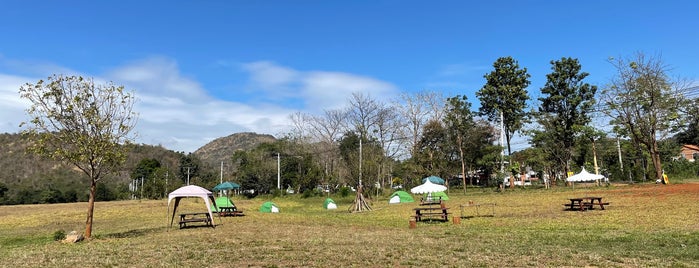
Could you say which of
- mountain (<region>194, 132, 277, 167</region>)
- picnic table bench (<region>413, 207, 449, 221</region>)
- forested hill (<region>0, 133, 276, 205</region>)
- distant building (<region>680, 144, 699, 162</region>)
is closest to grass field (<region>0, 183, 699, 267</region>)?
picnic table bench (<region>413, 207, 449, 221</region>)

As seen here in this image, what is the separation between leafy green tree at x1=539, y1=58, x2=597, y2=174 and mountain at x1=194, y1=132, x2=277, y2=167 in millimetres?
80195

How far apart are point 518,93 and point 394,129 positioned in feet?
47.8

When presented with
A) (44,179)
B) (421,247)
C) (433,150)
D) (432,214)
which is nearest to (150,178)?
(44,179)

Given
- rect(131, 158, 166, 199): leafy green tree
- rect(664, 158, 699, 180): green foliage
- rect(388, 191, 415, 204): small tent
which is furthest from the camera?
rect(131, 158, 166, 199): leafy green tree

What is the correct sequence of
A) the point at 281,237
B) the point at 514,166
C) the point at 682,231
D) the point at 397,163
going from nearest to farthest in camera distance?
the point at 682,231 < the point at 281,237 < the point at 514,166 < the point at 397,163

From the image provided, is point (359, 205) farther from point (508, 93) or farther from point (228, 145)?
point (228, 145)

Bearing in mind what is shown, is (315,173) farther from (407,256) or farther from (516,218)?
(407,256)

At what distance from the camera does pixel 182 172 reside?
74188 millimetres

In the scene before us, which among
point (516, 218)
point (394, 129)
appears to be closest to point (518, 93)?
point (394, 129)

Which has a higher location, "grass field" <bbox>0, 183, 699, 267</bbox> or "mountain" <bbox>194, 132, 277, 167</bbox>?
"mountain" <bbox>194, 132, 277, 167</bbox>

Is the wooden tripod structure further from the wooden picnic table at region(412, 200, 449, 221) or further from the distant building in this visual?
the distant building

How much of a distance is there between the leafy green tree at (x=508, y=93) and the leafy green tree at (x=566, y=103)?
93.5 inches

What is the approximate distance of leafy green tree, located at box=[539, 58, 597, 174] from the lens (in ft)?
152

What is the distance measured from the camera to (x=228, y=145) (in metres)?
126
